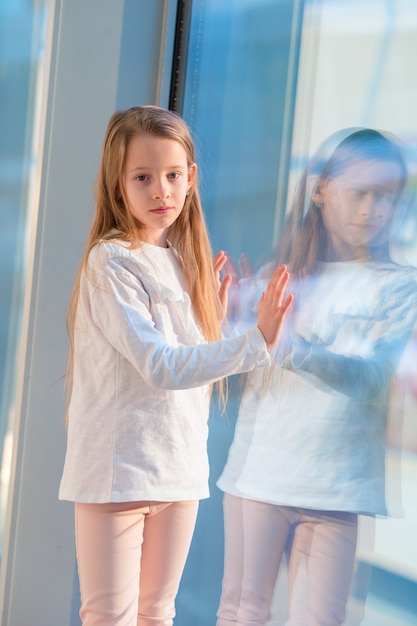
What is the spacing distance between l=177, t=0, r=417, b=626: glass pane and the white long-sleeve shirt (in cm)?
32

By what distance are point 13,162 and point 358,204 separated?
963 millimetres

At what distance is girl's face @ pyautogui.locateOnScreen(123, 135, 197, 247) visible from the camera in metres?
1.46

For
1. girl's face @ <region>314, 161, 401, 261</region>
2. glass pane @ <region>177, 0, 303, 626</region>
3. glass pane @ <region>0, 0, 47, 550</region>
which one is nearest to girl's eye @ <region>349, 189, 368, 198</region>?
girl's face @ <region>314, 161, 401, 261</region>

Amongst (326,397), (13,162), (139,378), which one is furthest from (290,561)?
(13,162)

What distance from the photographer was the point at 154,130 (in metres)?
1.47

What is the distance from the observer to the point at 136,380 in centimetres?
143

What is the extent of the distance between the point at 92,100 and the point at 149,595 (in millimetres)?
1130

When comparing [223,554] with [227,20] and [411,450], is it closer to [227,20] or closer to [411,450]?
[411,450]

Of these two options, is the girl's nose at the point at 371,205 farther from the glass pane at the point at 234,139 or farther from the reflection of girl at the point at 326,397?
the glass pane at the point at 234,139

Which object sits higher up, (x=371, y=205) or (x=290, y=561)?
(x=371, y=205)

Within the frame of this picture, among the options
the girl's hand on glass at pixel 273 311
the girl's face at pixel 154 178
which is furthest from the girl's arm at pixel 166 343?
the girl's face at pixel 154 178

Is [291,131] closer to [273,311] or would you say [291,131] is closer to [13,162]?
[273,311]


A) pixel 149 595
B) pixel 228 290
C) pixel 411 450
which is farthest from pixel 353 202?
pixel 149 595

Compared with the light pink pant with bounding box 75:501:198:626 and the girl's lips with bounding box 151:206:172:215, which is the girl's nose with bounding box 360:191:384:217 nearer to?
the girl's lips with bounding box 151:206:172:215
